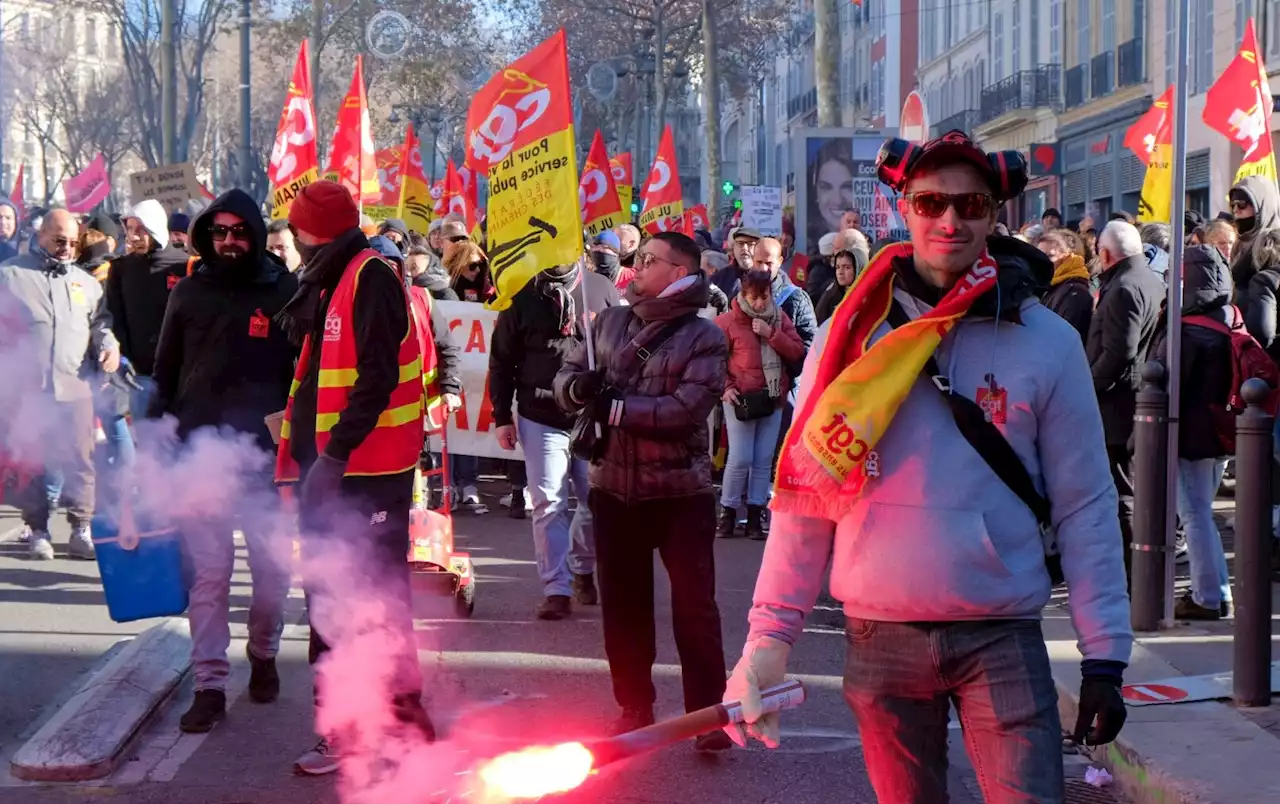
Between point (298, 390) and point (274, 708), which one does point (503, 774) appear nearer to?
point (298, 390)

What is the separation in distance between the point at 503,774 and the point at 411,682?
9.07ft

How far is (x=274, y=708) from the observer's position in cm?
675

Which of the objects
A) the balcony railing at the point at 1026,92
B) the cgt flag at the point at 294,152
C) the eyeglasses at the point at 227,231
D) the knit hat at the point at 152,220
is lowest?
the eyeglasses at the point at 227,231

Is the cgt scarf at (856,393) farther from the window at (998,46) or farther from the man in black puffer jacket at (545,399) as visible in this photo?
the window at (998,46)

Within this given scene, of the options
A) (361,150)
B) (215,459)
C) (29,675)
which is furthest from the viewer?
(361,150)

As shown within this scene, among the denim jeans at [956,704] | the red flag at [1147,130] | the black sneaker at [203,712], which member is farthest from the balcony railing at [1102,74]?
the denim jeans at [956,704]

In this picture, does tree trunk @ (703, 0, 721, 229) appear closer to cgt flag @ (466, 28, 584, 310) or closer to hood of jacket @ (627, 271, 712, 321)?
cgt flag @ (466, 28, 584, 310)

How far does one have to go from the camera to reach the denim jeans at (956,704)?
3.26 metres

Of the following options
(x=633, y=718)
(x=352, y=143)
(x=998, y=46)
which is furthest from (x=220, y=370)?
(x=998, y=46)

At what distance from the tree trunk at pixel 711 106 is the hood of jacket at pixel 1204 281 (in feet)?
96.0

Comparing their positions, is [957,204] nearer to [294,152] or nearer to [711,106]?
[294,152]

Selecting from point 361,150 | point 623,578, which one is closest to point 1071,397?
point 623,578

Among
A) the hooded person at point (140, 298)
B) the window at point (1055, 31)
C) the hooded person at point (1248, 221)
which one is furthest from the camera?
the window at point (1055, 31)

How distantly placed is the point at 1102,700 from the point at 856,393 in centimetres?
74
